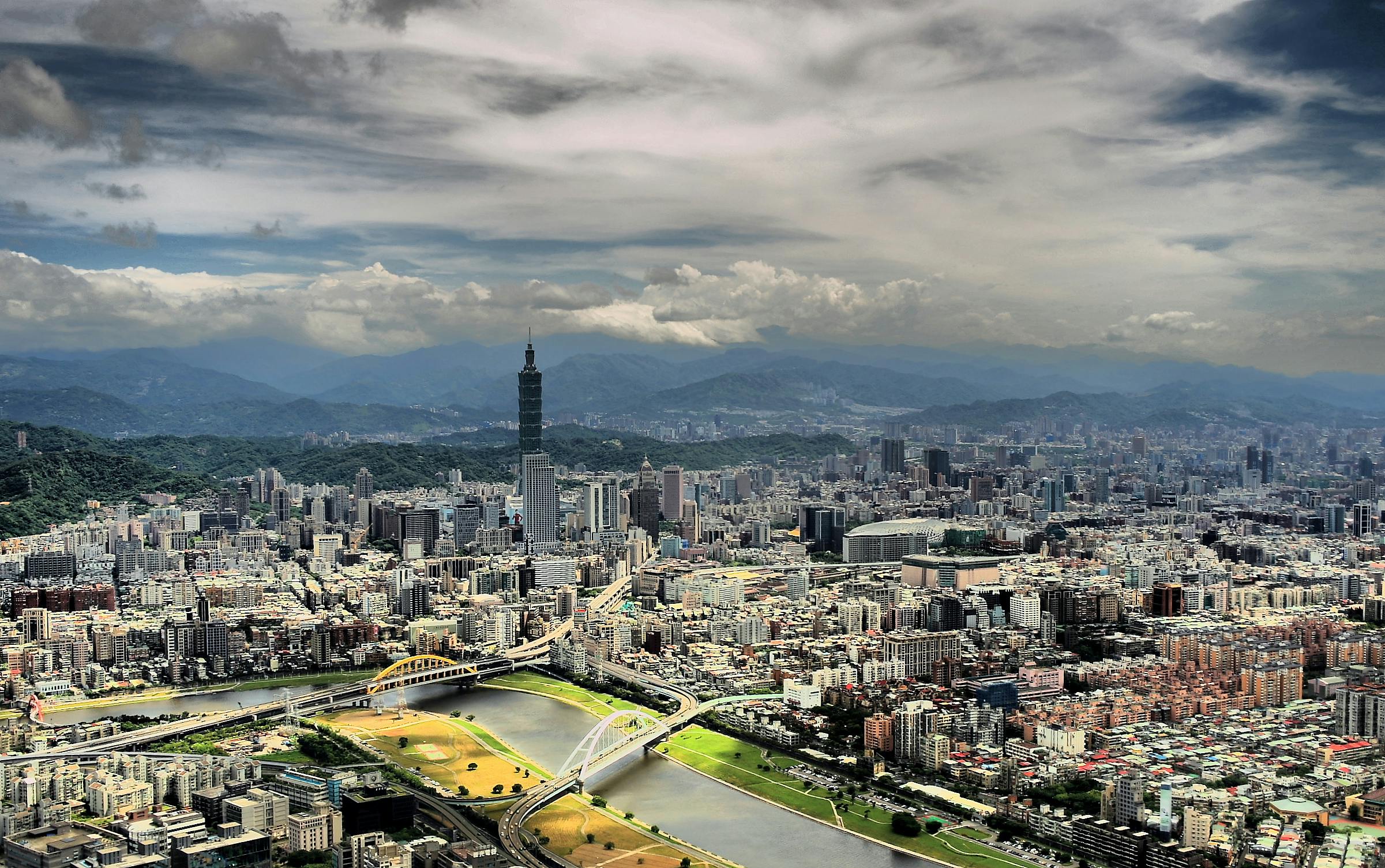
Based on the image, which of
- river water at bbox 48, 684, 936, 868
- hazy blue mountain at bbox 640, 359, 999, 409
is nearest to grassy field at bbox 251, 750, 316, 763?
river water at bbox 48, 684, 936, 868

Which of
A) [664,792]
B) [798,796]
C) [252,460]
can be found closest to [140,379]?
[252,460]

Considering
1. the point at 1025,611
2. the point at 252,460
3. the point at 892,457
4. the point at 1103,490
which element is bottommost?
the point at 1025,611

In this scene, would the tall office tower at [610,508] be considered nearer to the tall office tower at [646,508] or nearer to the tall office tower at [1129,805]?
the tall office tower at [646,508]

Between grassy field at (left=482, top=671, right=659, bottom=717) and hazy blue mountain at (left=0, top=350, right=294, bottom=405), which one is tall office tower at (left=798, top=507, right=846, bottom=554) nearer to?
grassy field at (left=482, top=671, right=659, bottom=717)

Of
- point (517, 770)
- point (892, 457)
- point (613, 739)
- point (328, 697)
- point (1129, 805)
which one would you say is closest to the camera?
point (1129, 805)

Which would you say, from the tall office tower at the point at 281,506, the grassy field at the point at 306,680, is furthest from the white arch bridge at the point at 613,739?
the tall office tower at the point at 281,506

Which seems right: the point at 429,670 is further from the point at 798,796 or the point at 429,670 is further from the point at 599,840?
the point at 599,840

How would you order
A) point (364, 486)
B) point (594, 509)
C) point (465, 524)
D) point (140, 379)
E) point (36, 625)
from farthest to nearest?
point (140, 379)
point (364, 486)
point (594, 509)
point (465, 524)
point (36, 625)
